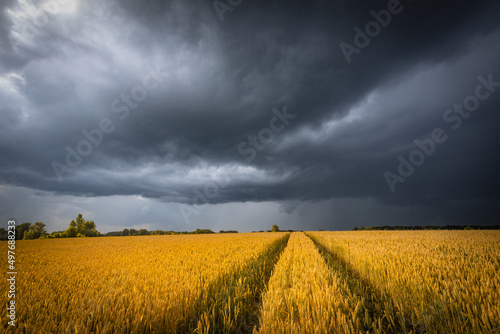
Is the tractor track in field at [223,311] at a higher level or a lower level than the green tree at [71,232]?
higher

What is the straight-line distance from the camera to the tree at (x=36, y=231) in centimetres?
6081

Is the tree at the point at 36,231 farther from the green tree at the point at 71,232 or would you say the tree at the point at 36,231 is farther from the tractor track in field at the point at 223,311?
the tractor track in field at the point at 223,311

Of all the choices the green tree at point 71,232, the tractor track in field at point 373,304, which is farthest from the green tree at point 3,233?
the tractor track in field at point 373,304

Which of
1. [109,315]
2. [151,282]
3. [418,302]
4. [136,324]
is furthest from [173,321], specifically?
[418,302]

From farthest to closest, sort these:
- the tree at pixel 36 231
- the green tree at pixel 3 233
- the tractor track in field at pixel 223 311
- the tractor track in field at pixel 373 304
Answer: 1. the tree at pixel 36 231
2. the green tree at pixel 3 233
3. the tractor track in field at pixel 373 304
4. the tractor track in field at pixel 223 311

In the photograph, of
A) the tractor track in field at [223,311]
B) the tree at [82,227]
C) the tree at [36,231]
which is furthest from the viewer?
the tree at [82,227]

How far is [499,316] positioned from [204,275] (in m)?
6.06

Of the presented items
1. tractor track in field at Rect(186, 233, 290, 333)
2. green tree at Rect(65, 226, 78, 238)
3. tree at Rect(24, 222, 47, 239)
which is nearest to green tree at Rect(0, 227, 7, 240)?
tree at Rect(24, 222, 47, 239)

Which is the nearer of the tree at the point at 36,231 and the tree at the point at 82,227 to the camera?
the tree at the point at 36,231

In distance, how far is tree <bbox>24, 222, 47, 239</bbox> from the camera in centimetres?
6081

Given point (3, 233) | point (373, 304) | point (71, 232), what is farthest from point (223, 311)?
point (71, 232)

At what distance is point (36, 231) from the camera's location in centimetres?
6309

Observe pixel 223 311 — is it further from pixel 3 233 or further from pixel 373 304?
pixel 3 233

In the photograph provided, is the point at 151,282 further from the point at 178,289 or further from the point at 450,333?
the point at 450,333
